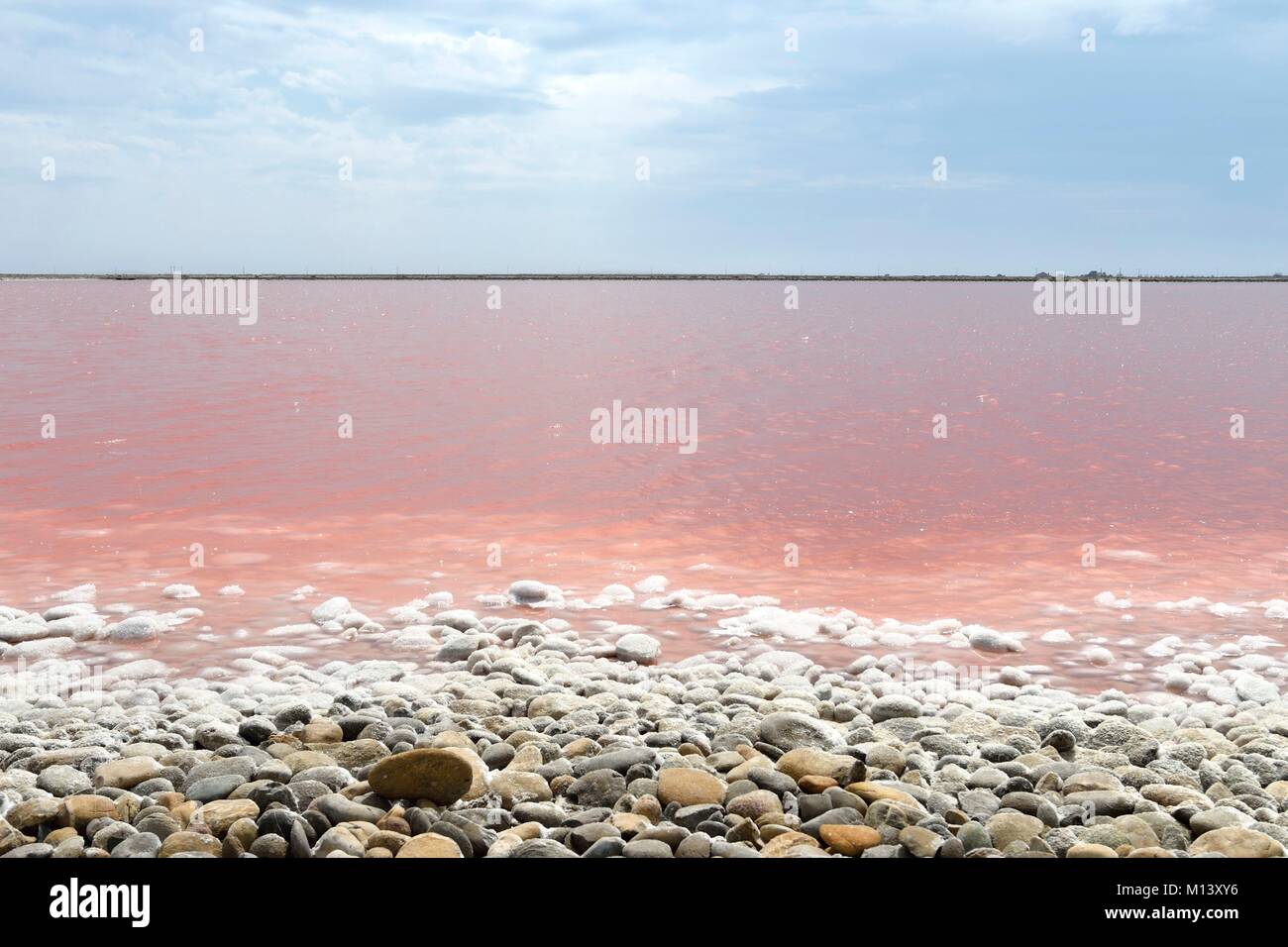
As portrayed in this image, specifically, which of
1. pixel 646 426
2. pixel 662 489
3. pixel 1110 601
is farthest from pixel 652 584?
pixel 646 426

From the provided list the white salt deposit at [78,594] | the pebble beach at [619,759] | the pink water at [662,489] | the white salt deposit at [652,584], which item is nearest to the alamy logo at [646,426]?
the pink water at [662,489]

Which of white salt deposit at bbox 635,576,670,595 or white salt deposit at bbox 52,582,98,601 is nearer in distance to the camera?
white salt deposit at bbox 52,582,98,601

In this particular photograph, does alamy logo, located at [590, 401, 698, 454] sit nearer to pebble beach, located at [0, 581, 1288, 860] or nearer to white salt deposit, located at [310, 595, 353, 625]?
white salt deposit, located at [310, 595, 353, 625]

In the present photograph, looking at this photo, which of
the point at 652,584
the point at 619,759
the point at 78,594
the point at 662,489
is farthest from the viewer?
the point at 662,489

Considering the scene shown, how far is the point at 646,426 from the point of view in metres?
29.0

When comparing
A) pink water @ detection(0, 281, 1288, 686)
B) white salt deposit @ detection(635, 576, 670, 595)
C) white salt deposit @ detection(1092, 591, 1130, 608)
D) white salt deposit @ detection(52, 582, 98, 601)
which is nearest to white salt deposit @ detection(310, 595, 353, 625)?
pink water @ detection(0, 281, 1288, 686)

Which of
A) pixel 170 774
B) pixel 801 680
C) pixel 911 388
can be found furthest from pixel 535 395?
pixel 170 774

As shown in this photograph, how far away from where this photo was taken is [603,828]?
6340 millimetres

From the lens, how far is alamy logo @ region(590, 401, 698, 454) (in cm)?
2639

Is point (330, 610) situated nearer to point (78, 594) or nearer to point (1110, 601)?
point (78, 594)
